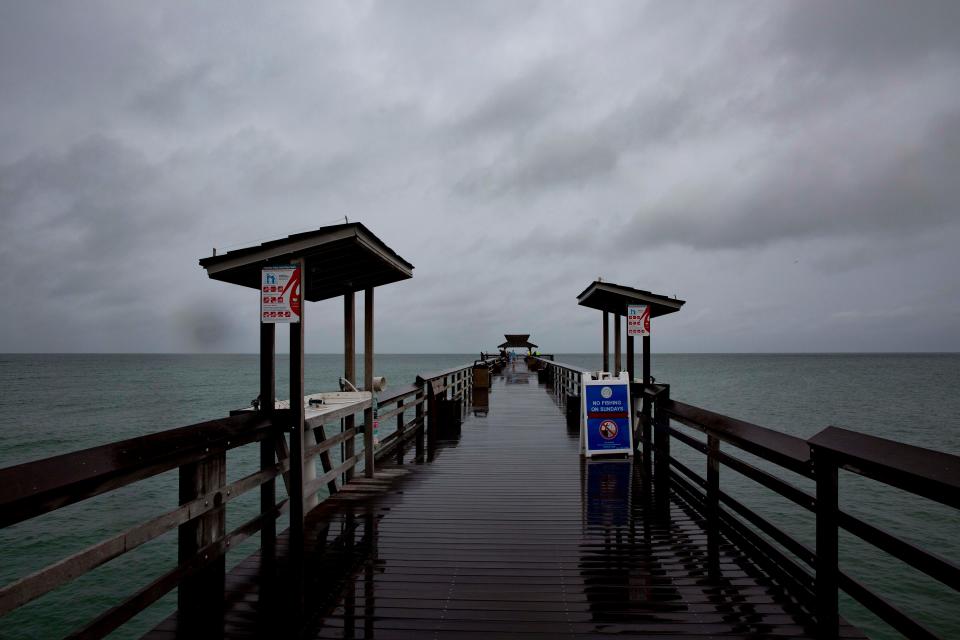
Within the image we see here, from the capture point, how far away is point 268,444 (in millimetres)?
4281

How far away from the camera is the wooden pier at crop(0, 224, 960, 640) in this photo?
2.46 metres

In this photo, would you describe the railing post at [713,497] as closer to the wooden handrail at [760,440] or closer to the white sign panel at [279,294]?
the wooden handrail at [760,440]

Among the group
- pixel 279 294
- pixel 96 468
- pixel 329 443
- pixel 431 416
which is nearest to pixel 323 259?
pixel 279 294

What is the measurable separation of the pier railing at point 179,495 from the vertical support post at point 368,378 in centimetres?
104

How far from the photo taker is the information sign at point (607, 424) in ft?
26.3

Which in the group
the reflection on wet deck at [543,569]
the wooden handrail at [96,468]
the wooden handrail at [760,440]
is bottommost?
the reflection on wet deck at [543,569]

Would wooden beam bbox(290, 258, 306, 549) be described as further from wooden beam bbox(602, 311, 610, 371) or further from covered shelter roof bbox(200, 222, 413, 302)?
wooden beam bbox(602, 311, 610, 371)

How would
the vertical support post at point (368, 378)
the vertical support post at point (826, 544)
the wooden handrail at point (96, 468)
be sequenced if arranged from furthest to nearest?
the vertical support post at point (368, 378), the vertical support post at point (826, 544), the wooden handrail at point (96, 468)

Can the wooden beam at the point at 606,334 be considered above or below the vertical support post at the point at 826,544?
above

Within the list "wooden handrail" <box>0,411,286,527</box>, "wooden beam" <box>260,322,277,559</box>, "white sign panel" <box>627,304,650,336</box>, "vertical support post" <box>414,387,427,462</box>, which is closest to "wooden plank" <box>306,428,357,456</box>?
"wooden beam" <box>260,322,277,559</box>

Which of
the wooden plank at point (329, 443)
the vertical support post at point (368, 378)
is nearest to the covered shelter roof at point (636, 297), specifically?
the vertical support post at point (368, 378)

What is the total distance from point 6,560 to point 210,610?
36.7ft

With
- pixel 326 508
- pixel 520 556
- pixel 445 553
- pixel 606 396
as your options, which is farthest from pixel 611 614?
pixel 606 396

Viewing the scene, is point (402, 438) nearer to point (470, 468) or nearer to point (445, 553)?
point (470, 468)
